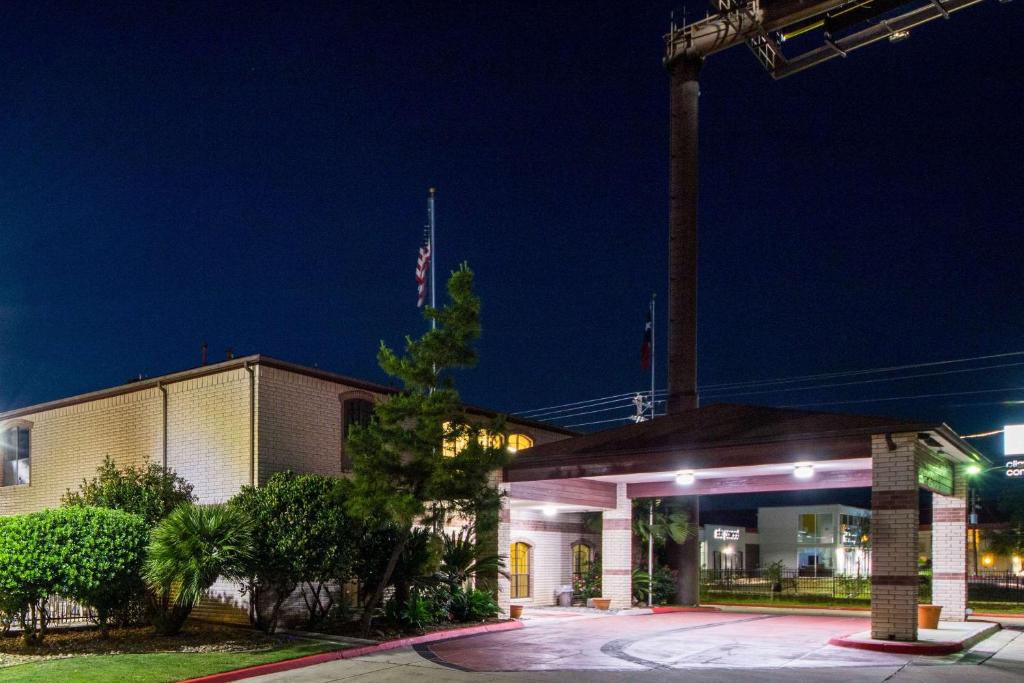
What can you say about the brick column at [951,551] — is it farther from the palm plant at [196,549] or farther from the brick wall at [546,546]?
the palm plant at [196,549]

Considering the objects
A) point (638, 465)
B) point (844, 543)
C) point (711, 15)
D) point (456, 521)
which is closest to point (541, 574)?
point (456, 521)

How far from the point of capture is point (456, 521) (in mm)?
24656

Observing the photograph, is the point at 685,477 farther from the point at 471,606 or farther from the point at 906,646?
the point at 906,646

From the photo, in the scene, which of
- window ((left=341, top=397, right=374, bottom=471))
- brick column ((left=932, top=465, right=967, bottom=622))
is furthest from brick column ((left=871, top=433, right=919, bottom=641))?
window ((left=341, top=397, right=374, bottom=471))

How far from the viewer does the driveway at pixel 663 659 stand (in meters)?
14.0

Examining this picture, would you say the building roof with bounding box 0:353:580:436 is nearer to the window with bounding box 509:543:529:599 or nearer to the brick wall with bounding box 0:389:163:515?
the brick wall with bounding box 0:389:163:515

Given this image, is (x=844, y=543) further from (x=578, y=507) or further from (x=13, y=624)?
(x=13, y=624)

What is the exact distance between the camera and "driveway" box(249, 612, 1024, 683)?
14000mm

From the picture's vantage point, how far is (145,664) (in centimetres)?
1457

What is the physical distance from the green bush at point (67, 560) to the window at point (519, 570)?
42.6 feet

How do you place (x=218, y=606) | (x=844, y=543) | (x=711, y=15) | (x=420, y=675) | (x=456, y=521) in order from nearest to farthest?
(x=420, y=675), (x=218, y=606), (x=456, y=521), (x=711, y=15), (x=844, y=543)

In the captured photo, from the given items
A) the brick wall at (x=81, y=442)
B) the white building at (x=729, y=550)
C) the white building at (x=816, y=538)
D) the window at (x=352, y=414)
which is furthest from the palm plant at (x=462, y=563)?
the white building at (x=816, y=538)

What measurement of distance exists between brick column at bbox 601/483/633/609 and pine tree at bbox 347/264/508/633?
31.1 feet

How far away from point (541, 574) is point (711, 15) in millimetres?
19195
